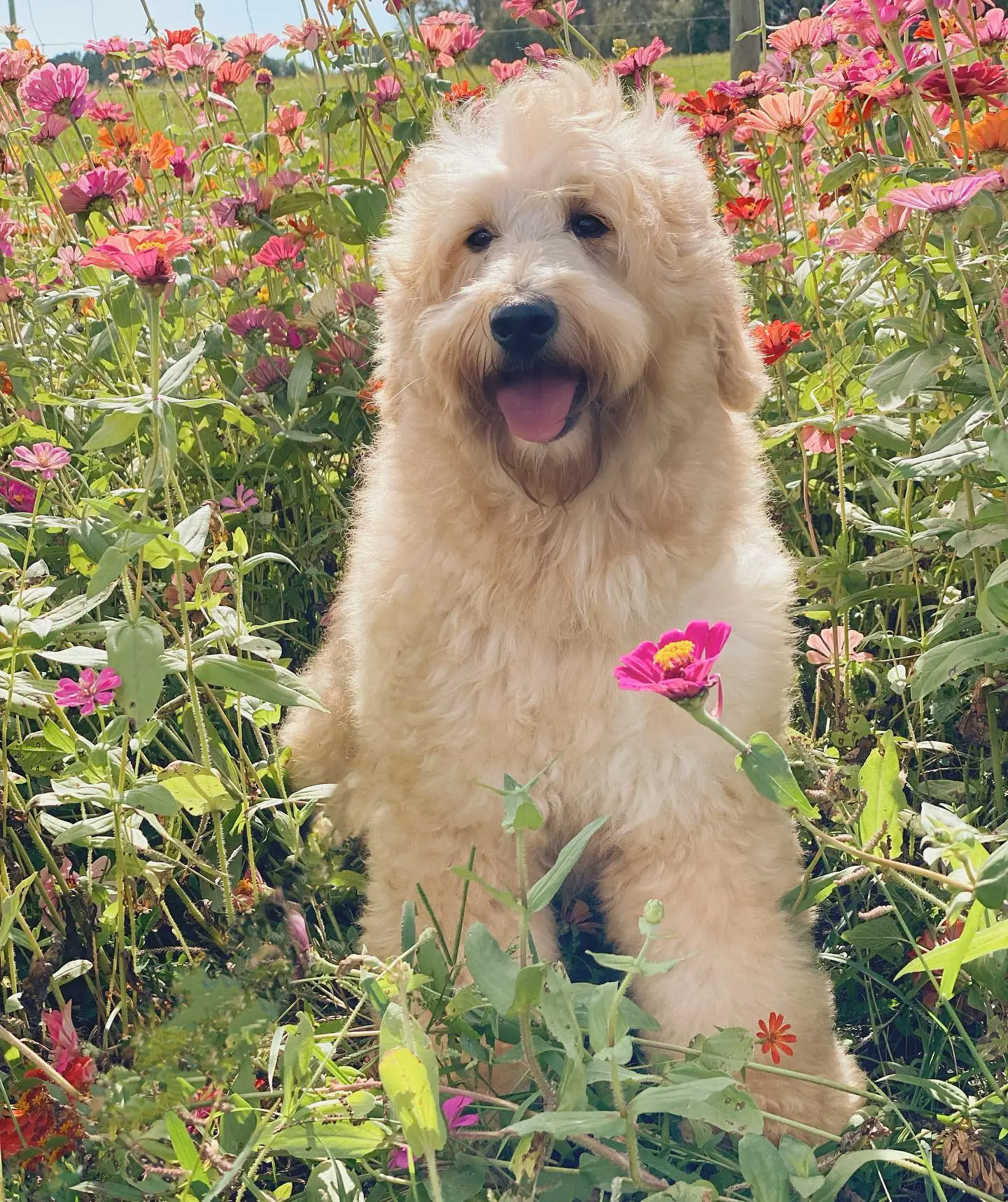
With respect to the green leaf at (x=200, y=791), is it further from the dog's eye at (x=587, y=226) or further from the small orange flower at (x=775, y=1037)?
the dog's eye at (x=587, y=226)

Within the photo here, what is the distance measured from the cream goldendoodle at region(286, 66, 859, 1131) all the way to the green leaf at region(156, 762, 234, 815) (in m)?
0.30

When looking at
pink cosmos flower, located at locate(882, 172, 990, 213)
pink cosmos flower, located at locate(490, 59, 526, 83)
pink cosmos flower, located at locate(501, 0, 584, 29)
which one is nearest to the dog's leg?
pink cosmos flower, located at locate(882, 172, 990, 213)

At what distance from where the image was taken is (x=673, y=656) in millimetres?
1204

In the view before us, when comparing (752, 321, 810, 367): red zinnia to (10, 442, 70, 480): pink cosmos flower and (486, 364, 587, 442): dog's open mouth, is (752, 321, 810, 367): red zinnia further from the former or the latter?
(10, 442, 70, 480): pink cosmos flower

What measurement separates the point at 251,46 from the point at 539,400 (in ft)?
5.63

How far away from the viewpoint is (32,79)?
8.64ft

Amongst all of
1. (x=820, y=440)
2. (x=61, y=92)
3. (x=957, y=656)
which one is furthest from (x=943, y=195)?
(x=61, y=92)

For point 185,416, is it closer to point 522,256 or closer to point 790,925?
point 522,256

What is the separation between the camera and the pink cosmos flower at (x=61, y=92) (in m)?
2.49

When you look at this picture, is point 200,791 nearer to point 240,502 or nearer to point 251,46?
point 240,502

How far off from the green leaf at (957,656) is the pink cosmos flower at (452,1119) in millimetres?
814

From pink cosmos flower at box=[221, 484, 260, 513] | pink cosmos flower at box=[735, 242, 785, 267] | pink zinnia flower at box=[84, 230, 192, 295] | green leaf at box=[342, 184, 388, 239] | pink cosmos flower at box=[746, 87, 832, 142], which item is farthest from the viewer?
green leaf at box=[342, 184, 388, 239]

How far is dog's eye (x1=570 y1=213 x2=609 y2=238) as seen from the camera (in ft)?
6.51

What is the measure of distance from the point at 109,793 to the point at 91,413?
4.68 feet
